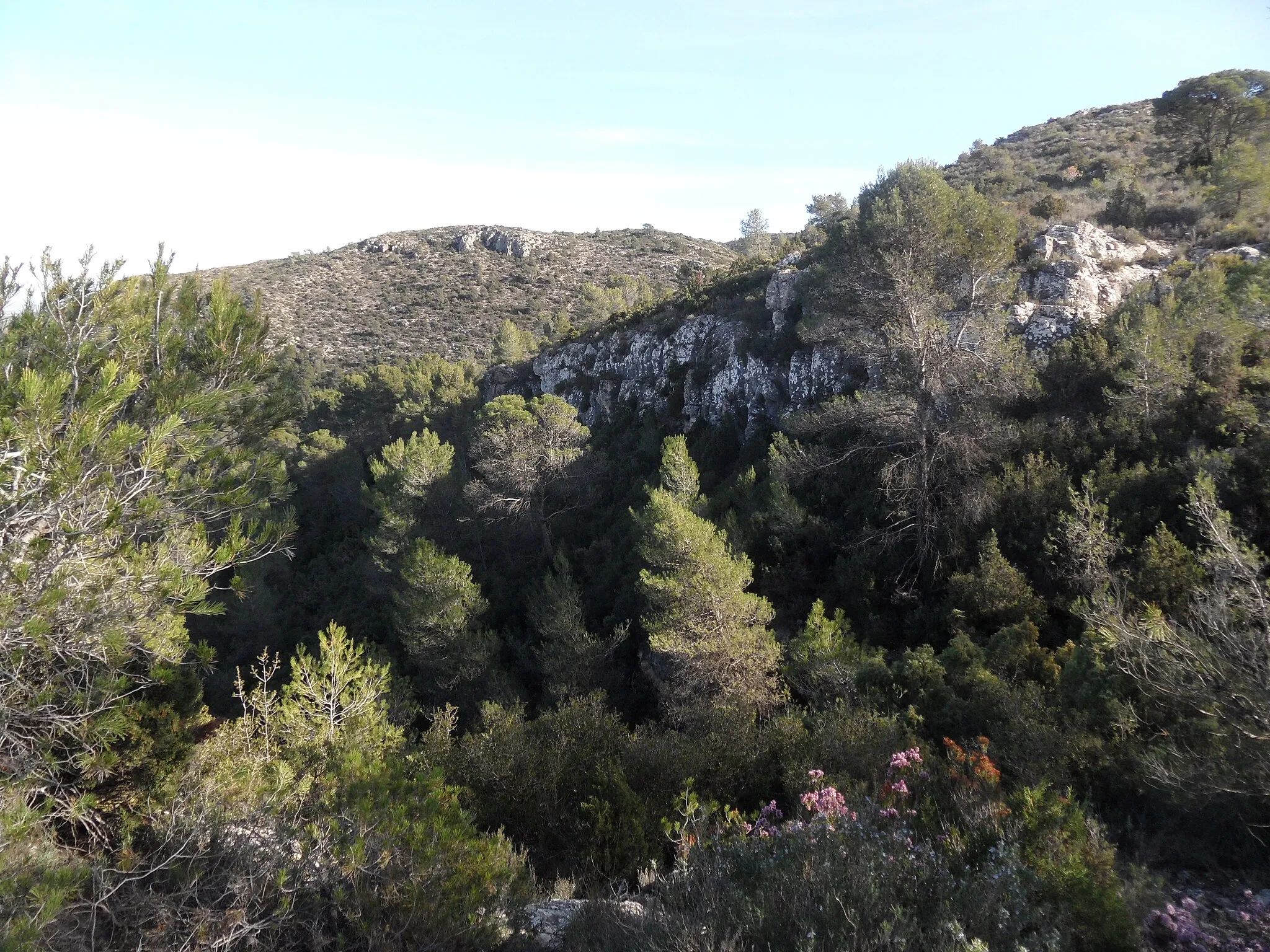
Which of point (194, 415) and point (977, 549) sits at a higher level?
point (194, 415)

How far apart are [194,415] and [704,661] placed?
840 centimetres

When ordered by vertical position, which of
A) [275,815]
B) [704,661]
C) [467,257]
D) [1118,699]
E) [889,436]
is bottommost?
[704,661]

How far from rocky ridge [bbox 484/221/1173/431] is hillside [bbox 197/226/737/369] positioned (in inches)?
378

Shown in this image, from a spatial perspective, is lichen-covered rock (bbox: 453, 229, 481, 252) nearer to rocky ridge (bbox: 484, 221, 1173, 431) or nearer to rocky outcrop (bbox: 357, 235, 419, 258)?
rocky outcrop (bbox: 357, 235, 419, 258)

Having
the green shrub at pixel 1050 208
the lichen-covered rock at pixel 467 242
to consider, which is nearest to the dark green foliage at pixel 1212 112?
the green shrub at pixel 1050 208

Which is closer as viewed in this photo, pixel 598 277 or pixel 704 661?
pixel 704 661

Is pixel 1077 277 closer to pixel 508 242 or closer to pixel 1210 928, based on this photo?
Answer: pixel 1210 928

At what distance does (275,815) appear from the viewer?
470 cm

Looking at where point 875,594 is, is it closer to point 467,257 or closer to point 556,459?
point 556,459

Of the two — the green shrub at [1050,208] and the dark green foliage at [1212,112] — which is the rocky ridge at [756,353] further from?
the dark green foliage at [1212,112]

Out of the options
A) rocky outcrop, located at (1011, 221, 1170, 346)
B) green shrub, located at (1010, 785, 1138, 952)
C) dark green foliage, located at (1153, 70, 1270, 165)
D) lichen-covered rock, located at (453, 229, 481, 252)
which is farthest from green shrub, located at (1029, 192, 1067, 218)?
lichen-covered rock, located at (453, 229, 481, 252)

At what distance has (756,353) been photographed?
2255cm

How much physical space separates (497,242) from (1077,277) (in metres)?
Answer: 63.1

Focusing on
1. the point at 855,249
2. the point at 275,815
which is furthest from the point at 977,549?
the point at 275,815
